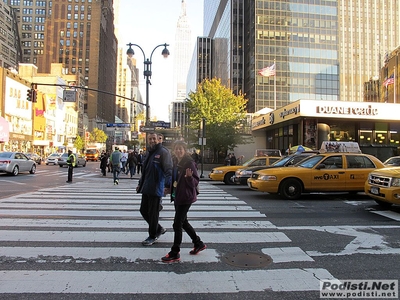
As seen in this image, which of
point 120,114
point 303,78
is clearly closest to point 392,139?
point 303,78

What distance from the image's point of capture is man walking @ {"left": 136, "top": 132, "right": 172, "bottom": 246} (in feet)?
16.6

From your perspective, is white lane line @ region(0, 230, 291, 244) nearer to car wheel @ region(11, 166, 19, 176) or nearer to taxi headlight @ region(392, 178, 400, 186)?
taxi headlight @ region(392, 178, 400, 186)

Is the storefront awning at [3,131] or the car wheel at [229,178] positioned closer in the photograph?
the car wheel at [229,178]

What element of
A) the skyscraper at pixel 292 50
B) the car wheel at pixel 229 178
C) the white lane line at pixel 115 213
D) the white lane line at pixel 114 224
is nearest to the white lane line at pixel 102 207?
the white lane line at pixel 115 213

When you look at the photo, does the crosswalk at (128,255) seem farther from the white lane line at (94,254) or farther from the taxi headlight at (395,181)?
the taxi headlight at (395,181)

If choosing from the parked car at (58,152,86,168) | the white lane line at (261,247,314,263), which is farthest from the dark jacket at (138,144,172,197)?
the parked car at (58,152,86,168)

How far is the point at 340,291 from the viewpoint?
3.59 meters

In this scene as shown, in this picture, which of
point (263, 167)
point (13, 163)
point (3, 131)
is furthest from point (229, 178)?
point (3, 131)

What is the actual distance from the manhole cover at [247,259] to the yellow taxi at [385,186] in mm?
4620

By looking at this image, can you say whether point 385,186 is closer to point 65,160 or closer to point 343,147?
point 343,147

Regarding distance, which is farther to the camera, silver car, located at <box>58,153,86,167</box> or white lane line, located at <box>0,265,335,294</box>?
silver car, located at <box>58,153,86,167</box>

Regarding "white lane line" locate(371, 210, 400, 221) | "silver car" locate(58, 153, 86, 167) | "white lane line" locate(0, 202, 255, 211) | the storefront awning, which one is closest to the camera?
"white lane line" locate(371, 210, 400, 221)

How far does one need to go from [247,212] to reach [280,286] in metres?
4.51

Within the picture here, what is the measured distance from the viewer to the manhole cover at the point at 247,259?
441cm
